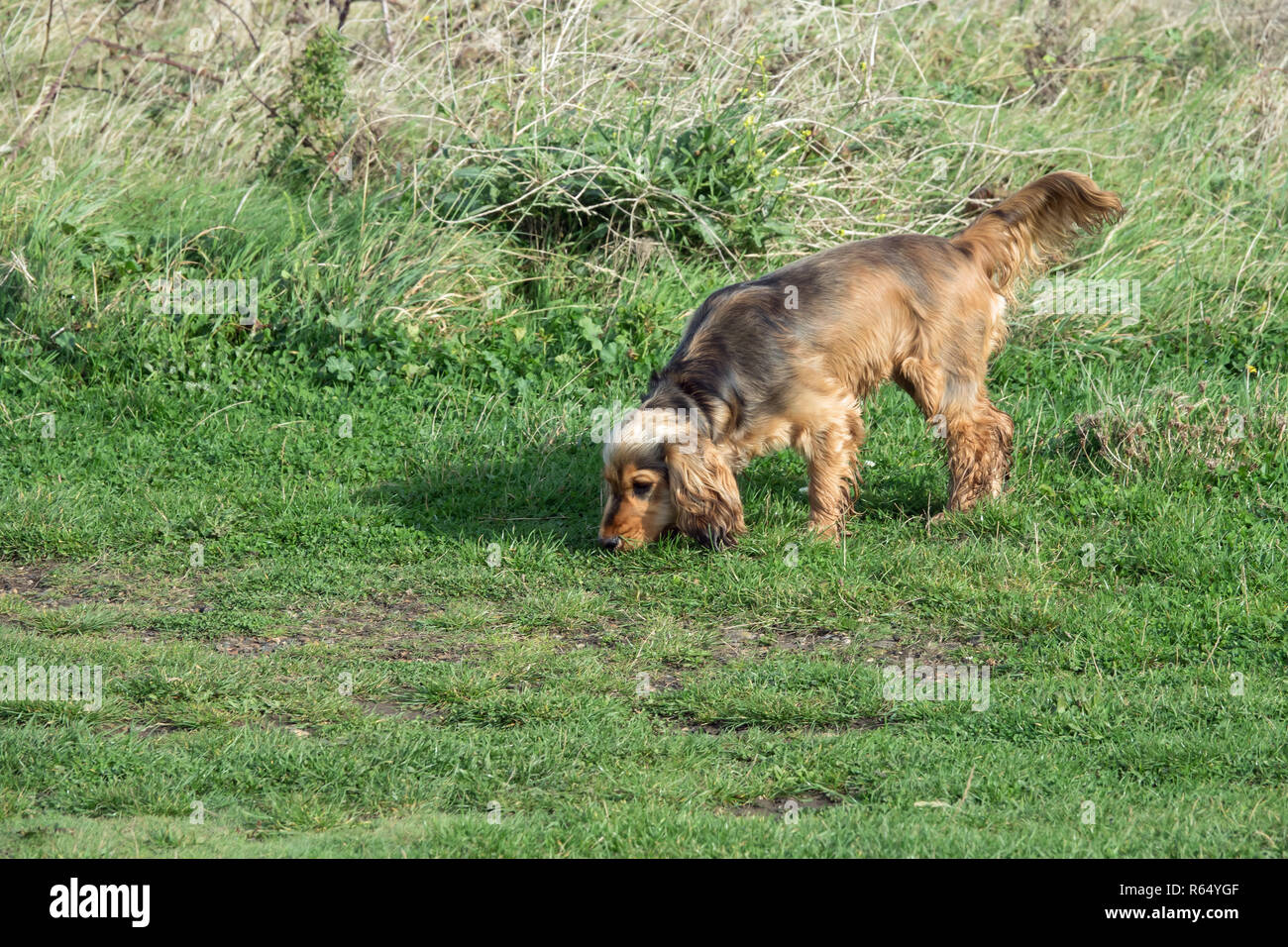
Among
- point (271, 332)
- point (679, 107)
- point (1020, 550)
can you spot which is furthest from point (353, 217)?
point (1020, 550)

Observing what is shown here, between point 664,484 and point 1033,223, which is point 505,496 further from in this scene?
point 1033,223

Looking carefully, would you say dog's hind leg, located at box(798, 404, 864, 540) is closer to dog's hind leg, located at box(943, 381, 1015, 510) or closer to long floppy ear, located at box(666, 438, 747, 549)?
long floppy ear, located at box(666, 438, 747, 549)

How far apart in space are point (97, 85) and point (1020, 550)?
8302 mm

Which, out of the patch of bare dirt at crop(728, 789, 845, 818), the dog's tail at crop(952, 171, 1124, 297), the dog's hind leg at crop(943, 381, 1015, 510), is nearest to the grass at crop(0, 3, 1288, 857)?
the patch of bare dirt at crop(728, 789, 845, 818)

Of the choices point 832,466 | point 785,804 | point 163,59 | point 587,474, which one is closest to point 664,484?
point 832,466

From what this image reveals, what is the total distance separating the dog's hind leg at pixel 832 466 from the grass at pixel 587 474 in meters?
0.19

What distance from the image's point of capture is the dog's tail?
7.04 meters

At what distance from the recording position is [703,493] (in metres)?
6.33

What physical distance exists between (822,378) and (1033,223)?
5.16 ft

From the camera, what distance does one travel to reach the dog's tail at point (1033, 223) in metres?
7.04

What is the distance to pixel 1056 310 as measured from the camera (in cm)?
872

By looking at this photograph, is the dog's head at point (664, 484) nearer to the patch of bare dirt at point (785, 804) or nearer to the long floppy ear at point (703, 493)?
the long floppy ear at point (703, 493)

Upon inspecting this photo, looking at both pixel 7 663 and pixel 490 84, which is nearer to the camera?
pixel 7 663

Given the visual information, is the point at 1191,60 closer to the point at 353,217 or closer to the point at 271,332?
the point at 353,217
